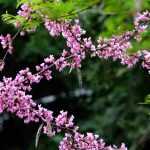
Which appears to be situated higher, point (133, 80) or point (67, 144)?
point (67, 144)

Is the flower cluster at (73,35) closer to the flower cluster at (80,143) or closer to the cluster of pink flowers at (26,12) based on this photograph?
the cluster of pink flowers at (26,12)

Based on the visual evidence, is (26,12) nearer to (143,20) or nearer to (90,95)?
(143,20)

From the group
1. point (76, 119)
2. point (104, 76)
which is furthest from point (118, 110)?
point (76, 119)

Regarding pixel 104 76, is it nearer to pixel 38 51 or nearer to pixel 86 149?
pixel 38 51

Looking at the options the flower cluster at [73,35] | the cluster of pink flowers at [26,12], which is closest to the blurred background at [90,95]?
the flower cluster at [73,35]

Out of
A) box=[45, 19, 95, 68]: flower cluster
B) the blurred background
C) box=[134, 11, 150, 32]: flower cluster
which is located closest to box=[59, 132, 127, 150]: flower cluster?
box=[45, 19, 95, 68]: flower cluster

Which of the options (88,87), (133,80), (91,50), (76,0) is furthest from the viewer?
(88,87)

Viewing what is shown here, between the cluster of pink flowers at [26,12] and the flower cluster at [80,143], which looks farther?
the flower cluster at [80,143]

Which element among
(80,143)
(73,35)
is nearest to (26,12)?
(73,35)

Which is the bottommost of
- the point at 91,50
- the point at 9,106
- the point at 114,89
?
the point at 114,89
